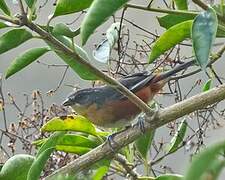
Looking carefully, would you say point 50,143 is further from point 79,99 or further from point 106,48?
point 79,99

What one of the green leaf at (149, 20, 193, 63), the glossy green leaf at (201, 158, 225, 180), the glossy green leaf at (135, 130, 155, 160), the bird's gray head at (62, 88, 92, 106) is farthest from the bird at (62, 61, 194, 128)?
the glossy green leaf at (201, 158, 225, 180)

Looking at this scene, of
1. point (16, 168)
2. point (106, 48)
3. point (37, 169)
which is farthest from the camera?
point (106, 48)

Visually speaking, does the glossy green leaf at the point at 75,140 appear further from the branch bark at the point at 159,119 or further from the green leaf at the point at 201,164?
the green leaf at the point at 201,164

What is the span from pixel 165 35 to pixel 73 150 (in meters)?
0.23

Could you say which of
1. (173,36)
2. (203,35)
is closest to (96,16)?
(203,35)

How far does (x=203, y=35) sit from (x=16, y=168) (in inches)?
10.5

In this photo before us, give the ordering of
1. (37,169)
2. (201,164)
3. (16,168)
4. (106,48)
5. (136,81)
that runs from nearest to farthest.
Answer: (201,164), (37,169), (16,168), (106,48), (136,81)

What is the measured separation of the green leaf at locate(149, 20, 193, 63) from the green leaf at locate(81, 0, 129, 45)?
17cm

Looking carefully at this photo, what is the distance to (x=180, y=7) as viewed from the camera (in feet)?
2.07

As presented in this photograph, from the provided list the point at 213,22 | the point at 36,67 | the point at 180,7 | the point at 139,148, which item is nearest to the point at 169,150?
the point at 139,148

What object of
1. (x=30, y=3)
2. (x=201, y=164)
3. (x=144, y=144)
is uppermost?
(x=30, y=3)

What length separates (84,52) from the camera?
1.78 feet

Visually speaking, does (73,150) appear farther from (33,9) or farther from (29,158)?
(33,9)

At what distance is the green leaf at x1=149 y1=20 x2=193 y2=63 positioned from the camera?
53cm
